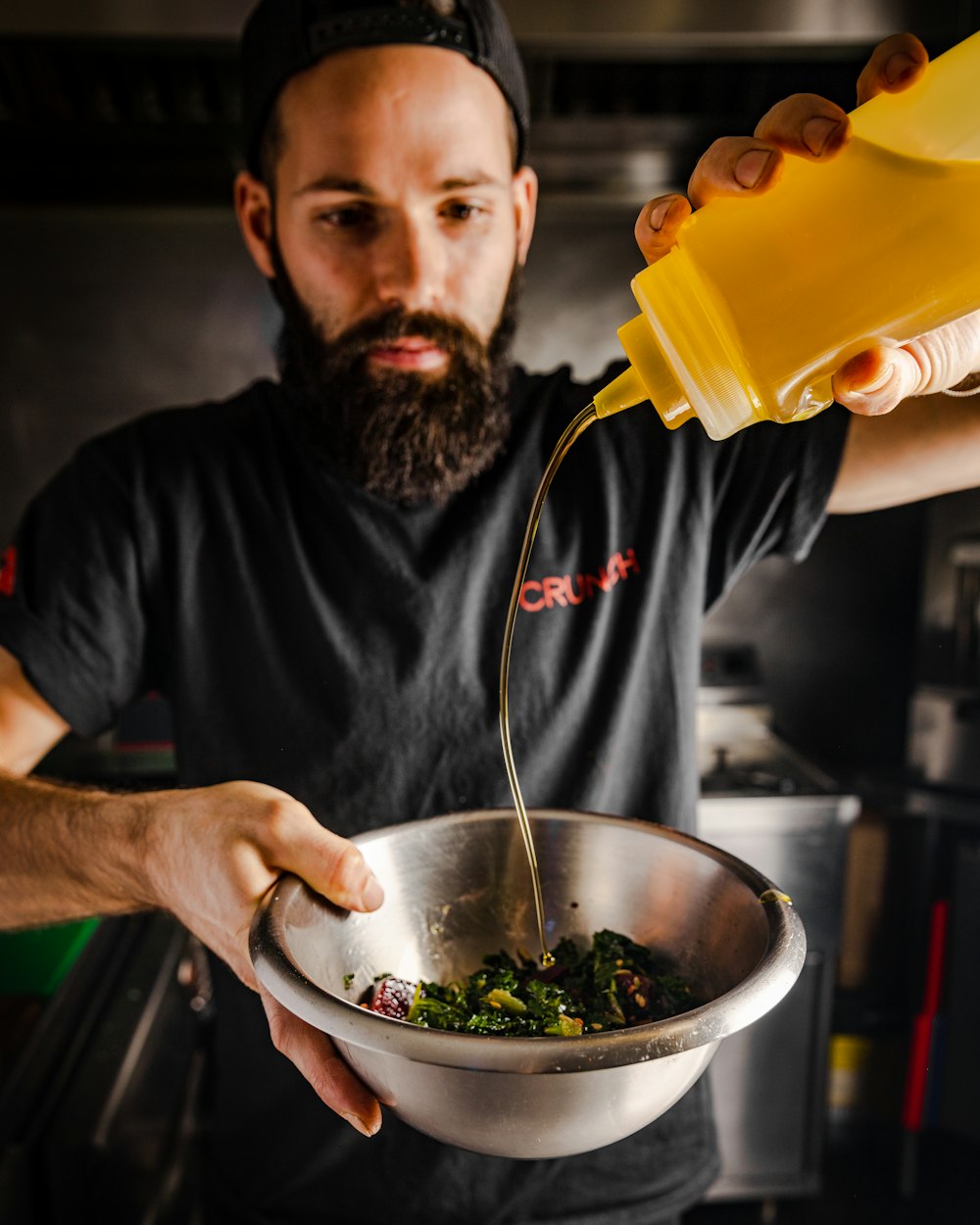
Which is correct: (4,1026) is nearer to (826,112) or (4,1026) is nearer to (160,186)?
(826,112)

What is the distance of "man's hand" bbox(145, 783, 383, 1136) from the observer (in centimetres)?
52

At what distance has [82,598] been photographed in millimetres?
998

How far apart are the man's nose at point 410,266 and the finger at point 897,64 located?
463 mm

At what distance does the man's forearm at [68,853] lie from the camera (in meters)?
0.75

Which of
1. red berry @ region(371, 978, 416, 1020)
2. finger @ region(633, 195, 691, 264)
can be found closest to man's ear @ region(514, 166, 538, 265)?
finger @ region(633, 195, 691, 264)

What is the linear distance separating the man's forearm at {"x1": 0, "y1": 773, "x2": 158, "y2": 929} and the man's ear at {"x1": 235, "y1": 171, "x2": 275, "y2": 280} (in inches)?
23.3

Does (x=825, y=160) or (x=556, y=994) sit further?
(x=556, y=994)

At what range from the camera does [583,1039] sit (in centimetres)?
43

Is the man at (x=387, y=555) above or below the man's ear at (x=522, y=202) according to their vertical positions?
below

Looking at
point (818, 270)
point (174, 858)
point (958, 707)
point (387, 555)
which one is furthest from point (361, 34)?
point (958, 707)

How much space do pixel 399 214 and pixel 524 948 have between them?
0.60 m

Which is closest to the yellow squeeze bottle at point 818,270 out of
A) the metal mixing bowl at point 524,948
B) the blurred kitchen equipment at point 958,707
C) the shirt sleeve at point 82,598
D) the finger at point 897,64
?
the finger at point 897,64

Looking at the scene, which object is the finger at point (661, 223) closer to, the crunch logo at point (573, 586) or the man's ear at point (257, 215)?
the crunch logo at point (573, 586)

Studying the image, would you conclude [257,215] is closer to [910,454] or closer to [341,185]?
[341,185]
